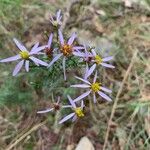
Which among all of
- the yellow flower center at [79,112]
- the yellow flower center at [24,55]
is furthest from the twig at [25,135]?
the yellow flower center at [24,55]

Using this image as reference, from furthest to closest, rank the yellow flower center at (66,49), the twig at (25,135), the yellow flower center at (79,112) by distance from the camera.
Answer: the twig at (25,135)
the yellow flower center at (79,112)
the yellow flower center at (66,49)

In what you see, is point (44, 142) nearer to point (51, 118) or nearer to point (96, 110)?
point (51, 118)

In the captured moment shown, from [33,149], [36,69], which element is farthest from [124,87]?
[36,69]

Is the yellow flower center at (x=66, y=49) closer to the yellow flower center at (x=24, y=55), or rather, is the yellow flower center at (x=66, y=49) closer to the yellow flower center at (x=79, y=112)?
the yellow flower center at (x=24, y=55)

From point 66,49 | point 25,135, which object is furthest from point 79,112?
point 25,135

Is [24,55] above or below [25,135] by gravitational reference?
above

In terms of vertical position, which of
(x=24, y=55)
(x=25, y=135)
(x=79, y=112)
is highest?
(x=24, y=55)

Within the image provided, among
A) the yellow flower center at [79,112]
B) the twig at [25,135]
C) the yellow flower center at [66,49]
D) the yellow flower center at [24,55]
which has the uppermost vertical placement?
the yellow flower center at [66,49]

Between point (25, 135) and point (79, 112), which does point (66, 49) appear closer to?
point (79, 112)

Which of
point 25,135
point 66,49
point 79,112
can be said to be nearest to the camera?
point 66,49

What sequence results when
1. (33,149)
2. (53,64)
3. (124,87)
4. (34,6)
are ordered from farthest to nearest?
(34,6) → (124,87) → (33,149) → (53,64)

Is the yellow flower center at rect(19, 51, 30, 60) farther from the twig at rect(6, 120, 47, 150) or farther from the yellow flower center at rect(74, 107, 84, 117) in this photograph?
the twig at rect(6, 120, 47, 150)
